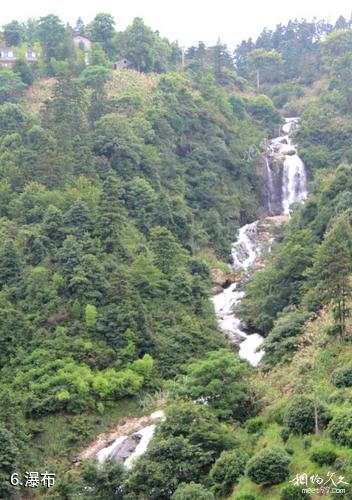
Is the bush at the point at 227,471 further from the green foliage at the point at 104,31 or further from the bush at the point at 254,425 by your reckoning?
the green foliage at the point at 104,31

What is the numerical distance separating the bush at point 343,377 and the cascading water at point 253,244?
11148mm

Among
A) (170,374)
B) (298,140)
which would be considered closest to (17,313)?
(170,374)

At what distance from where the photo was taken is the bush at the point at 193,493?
77.2 feet

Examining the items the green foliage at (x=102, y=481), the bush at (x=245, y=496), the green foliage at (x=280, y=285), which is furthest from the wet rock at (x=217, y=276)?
the bush at (x=245, y=496)

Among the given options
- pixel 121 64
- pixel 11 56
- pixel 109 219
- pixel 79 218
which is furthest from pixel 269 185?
pixel 11 56

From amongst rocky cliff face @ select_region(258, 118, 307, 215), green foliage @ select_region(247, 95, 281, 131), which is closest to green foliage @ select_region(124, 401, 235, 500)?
rocky cliff face @ select_region(258, 118, 307, 215)

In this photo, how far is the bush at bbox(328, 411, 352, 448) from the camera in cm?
2367

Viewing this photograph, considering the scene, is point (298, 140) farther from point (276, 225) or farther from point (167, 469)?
point (167, 469)

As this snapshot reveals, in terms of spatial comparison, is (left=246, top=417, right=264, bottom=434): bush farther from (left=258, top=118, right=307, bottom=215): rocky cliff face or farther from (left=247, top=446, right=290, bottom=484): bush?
(left=258, top=118, right=307, bottom=215): rocky cliff face

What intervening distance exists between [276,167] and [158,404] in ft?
127

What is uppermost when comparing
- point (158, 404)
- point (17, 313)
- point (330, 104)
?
point (330, 104)

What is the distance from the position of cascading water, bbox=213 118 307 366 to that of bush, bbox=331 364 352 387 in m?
11.1

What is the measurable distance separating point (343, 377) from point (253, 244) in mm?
32985

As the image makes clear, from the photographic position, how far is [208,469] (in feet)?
88.8
